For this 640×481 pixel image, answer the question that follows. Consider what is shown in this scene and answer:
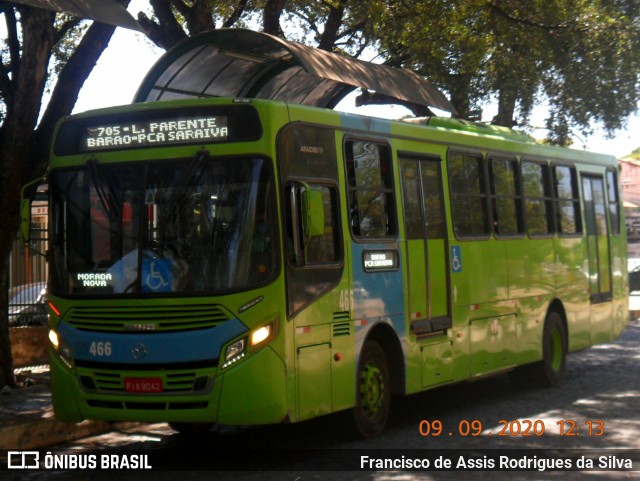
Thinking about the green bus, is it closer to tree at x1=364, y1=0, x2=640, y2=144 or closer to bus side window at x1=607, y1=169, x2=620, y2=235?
bus side window at x1=607, y1=169, x2=620, y2=235

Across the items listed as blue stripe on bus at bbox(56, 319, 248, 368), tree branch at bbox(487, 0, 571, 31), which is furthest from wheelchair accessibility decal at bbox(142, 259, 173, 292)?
tree branch at bbox(487, 0, 571, 31)

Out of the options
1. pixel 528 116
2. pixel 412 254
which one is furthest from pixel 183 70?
pixel 528 116

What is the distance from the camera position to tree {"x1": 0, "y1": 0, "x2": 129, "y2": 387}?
13.8 m

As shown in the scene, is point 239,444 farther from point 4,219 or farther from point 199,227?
point 4,219

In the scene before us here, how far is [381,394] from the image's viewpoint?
11094mm

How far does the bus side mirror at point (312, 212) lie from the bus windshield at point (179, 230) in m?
0.28

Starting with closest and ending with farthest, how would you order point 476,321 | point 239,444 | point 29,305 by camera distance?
1. point 239,444
2. point 476,321
3. point 29,305

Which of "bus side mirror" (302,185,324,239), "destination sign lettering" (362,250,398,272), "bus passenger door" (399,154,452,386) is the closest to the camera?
"bus side mirror" (302,185,324,239)

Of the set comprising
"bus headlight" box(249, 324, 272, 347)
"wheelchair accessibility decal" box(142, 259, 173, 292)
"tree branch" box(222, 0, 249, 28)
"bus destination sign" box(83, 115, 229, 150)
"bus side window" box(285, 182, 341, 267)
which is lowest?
"bus headlight" box(249, 324, 272, 347)

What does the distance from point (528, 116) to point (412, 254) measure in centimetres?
1489

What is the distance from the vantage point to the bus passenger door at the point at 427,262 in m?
11.7

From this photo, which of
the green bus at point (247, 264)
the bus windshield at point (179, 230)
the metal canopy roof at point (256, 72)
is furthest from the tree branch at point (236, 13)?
the bus windshield at point (179, 230)

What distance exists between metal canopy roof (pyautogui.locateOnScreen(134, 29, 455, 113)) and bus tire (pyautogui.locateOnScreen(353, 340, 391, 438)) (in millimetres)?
3908

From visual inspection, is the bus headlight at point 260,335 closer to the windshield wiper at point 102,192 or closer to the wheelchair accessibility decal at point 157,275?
the wheelchair accessibility decal at point 157,275
